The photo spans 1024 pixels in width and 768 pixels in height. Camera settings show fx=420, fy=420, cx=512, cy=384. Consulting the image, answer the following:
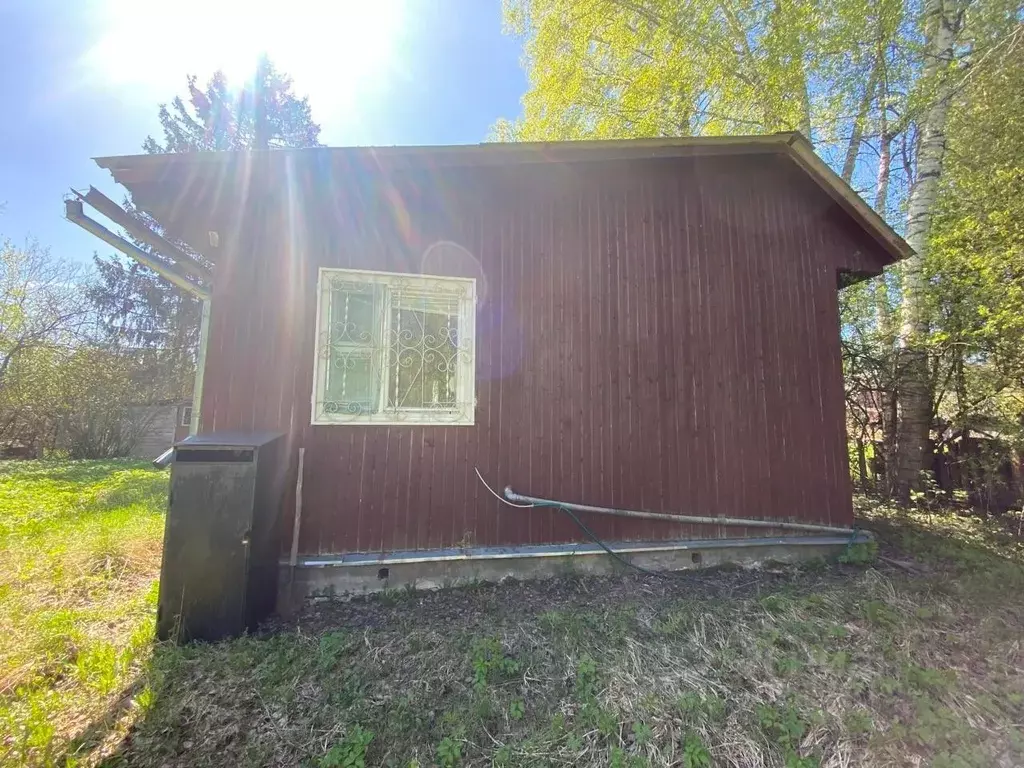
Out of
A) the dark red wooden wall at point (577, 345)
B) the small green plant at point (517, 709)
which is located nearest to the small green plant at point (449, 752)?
the small green plant at point (517, 709)

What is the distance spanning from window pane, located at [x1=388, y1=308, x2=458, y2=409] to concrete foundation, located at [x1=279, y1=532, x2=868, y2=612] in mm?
1143

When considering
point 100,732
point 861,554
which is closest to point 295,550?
point 100,732

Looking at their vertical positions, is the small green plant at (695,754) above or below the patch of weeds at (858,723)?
below

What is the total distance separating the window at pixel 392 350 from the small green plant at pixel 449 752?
1954mm

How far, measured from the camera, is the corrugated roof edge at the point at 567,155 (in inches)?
111

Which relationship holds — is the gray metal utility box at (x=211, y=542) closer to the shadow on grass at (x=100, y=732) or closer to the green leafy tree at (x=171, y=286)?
the shadow on grass at (x=100, y=732)

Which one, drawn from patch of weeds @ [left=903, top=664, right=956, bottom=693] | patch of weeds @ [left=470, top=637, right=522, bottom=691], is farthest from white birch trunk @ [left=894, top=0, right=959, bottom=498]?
patch of weeds @ [left=470, top=637, right=522, bottom=691]

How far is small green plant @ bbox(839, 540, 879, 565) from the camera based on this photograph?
3.68 m

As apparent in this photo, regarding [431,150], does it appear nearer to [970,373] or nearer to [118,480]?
[970,373]

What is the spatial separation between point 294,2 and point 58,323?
11.0 m

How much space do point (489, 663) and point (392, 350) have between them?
6.98 ft

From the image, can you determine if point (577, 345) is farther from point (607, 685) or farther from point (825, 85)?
point (825, 85)

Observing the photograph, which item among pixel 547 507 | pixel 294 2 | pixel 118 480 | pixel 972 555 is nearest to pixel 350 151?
pixel 547 507

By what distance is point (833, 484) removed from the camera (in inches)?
156
